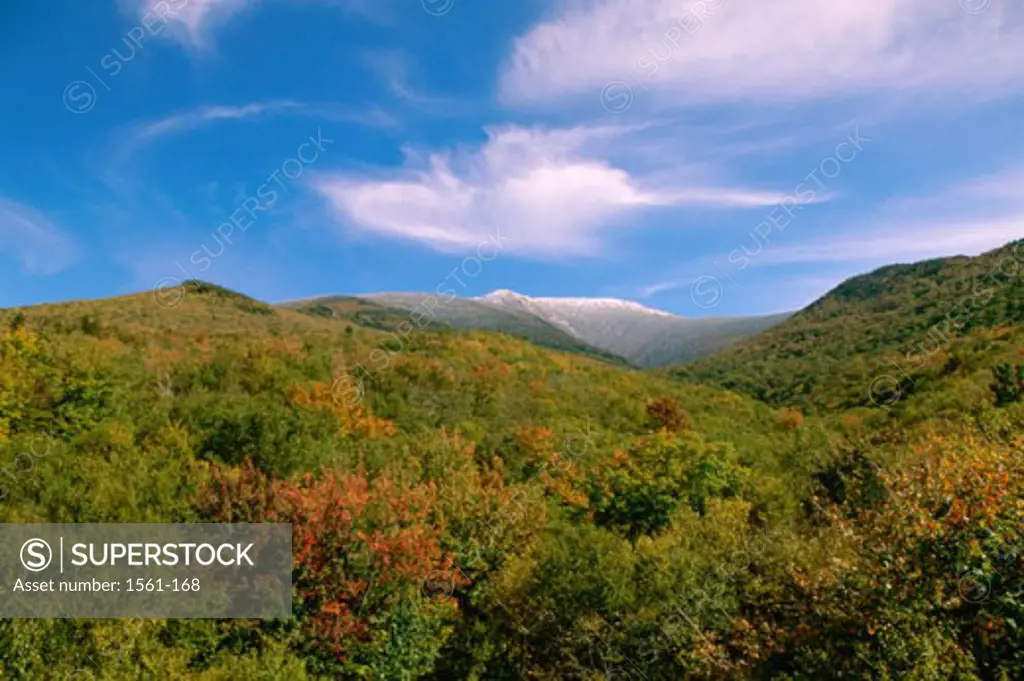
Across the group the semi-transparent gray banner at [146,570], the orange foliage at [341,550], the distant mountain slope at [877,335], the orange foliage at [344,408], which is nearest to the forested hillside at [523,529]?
the orange foliage at [341,550]

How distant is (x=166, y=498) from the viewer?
81.0ft

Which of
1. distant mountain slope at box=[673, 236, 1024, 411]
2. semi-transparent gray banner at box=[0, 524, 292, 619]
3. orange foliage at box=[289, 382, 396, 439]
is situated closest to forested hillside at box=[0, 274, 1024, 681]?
orange foliage at box=[289, 382, 396, 439]

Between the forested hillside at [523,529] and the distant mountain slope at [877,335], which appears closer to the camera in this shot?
the forested hillside at [523,529]

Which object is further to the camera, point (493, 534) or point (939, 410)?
point (939, 410)

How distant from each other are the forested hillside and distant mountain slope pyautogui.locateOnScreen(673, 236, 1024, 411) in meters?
31.8

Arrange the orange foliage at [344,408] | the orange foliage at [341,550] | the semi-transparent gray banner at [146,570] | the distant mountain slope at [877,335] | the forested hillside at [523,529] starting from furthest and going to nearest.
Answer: the distant mountain slope at [877,335] < the orange foliage at [344,408] < the orange foliage at [341,550] < the semi-transparent gray banner at [146,570] < the forested hillside at [523,529]

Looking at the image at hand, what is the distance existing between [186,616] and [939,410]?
49.5m

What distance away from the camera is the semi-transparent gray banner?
61.4 ft

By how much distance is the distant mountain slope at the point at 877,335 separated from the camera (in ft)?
255

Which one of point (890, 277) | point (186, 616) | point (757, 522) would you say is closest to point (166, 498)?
point (186, 616)

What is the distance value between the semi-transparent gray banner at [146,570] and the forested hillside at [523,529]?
0.58m

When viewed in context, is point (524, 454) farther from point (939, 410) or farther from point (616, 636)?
point (939, 410)

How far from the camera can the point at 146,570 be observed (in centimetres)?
2050

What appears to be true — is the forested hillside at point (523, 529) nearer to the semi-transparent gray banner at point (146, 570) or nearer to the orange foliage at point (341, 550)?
the orange foliage at point (341, 550)
